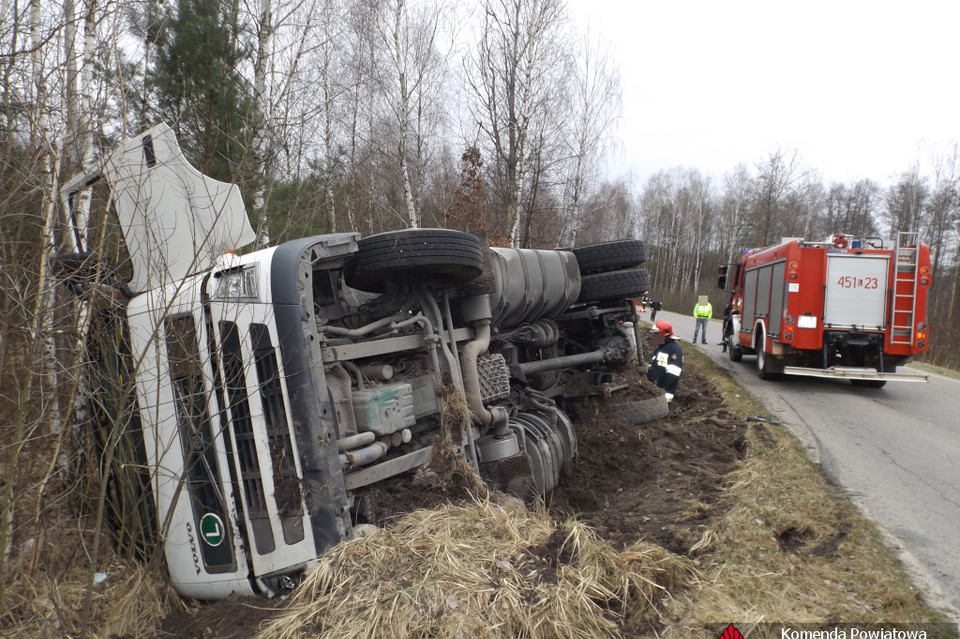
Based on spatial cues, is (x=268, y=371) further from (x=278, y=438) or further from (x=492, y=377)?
(x=492, y=377)

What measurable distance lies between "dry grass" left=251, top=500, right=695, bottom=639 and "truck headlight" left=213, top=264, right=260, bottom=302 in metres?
1.33

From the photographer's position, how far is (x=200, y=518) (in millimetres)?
3104

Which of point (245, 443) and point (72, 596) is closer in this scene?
point (245, 443)

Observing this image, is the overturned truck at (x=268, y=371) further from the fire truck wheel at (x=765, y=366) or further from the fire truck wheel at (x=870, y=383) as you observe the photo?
the fire truck wheel at (x=870, y=383)

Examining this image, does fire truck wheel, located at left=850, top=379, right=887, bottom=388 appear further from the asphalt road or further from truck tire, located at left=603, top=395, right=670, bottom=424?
truck tire, located at left=603, top=395, right=670, bottom=424

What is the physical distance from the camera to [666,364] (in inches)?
300

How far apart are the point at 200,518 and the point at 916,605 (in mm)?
3551

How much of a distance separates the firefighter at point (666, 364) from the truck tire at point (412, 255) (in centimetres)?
455

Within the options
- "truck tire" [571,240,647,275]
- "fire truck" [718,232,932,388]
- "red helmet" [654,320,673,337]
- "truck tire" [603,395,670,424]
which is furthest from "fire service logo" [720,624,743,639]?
"fire truck" [718,232,932,388]

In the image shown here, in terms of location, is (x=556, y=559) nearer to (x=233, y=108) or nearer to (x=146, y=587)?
(x=146, y=587)

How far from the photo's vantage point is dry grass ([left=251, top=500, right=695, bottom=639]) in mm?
2441

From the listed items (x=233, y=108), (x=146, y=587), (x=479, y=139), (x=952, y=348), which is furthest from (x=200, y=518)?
(x=952, y=348)

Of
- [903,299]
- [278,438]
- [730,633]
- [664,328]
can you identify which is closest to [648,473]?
[730,633]

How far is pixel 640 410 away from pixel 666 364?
1460 mm
